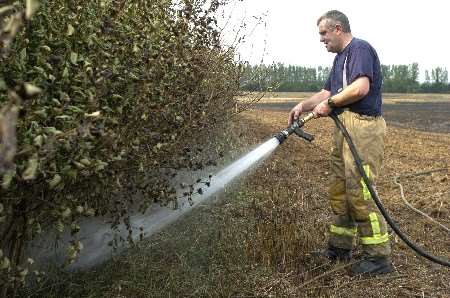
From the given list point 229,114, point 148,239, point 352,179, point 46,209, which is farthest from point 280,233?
point 46,209

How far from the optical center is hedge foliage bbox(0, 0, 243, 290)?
6.11ft

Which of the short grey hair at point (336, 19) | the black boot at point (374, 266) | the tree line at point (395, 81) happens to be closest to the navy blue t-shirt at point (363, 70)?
the short grey hair at point (336, 19)

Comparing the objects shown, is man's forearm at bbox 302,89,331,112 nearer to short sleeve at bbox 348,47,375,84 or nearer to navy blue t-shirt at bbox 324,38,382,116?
navy blue t-shirt at bbox 324,38,382,116

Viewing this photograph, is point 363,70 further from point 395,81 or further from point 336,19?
point 395,81

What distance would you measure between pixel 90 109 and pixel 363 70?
2.60 m

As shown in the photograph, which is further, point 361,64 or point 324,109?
point 324,109

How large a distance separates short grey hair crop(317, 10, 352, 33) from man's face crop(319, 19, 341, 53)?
1.3 inches

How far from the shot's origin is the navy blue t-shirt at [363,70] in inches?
158

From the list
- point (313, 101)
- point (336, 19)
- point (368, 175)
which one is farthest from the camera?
point (313, 101)

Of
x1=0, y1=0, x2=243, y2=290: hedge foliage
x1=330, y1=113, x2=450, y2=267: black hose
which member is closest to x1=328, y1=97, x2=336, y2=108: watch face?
x1=330, y1=113, x2=450, y2=267: black hose

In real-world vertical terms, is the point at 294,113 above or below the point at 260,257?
above

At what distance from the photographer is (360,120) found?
417 cm

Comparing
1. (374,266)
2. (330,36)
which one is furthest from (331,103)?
(374,266)

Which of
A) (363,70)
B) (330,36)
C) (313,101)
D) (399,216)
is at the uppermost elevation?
(330,36)
